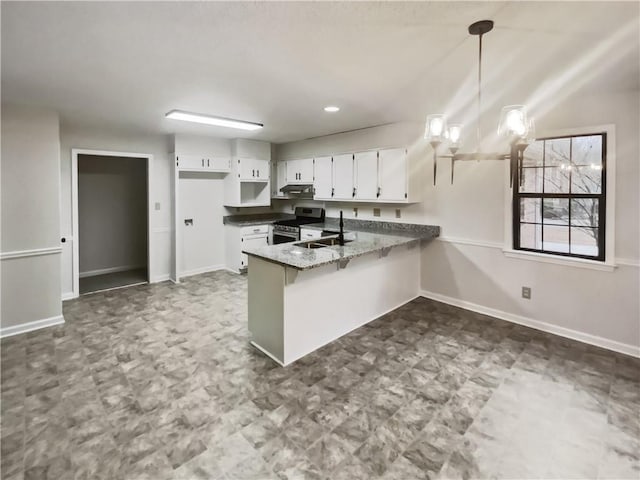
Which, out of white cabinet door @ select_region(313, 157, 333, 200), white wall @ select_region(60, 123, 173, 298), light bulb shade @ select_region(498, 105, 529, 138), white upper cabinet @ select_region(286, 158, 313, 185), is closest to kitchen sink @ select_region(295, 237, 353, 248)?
white cabinet door @ select_region(313, 157, 333, 200)

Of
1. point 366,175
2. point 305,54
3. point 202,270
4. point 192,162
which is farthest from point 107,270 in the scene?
point 305,54

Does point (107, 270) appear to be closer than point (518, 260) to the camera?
No

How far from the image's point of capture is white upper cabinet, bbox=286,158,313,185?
6082mm

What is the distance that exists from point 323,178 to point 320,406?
407cm

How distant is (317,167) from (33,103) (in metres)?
3.79

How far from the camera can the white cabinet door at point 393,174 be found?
183 inches

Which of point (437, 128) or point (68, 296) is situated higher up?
point (437, 128)

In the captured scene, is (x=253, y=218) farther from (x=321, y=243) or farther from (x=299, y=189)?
(x=321, y=243)

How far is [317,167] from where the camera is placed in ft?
19.4

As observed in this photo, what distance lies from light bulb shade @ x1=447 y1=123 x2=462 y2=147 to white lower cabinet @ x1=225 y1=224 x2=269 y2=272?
429 cm

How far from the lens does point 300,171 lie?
Result: 6.27 meters

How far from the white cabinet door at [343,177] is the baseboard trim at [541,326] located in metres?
1.95

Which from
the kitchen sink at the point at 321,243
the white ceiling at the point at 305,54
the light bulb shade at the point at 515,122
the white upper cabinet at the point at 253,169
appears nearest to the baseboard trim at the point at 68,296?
the white ceiling at the point at 305,54

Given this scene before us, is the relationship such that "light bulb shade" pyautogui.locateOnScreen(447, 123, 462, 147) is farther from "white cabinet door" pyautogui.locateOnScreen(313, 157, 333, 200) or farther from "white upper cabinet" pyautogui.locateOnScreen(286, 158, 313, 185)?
"white upper cabinet" pyautogui.locateOnScreen(286, 158, 313, 185)
